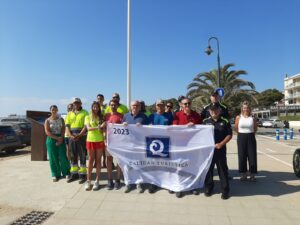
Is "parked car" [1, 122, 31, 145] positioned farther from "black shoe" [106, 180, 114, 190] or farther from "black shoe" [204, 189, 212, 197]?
"black shoe" [204, 189, 212, 197]

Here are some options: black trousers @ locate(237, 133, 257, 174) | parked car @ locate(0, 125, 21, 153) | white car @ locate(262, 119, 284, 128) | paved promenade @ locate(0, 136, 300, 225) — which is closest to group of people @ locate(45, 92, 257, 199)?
black trousers @ locate(237, 133, 257, 174)

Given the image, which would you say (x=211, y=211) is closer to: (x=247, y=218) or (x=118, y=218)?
(x=247, y=218)

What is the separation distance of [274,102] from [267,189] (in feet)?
315

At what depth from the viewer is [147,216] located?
460 centimetres

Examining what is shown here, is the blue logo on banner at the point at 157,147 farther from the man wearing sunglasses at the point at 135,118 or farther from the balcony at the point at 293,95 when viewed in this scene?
the balcony at the point at 293,95

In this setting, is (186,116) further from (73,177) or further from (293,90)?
(293,90)

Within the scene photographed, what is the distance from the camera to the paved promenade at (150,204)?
4480 mm

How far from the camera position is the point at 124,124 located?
5.95m

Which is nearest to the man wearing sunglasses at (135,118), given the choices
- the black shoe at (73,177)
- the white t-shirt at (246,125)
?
the black shoe at (73,177)

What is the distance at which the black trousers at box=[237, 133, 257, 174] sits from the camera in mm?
6438

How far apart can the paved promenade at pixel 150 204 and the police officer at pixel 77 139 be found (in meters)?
0.33

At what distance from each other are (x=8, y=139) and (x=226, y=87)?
18.4 metres

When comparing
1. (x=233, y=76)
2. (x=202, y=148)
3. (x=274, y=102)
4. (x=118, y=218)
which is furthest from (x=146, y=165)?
(x=274, y=102)

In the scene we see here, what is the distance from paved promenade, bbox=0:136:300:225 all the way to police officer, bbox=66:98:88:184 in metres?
0.33
